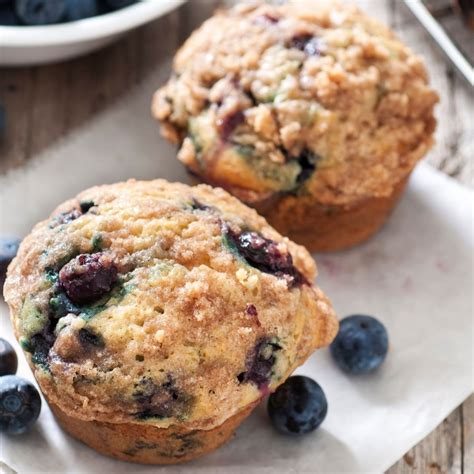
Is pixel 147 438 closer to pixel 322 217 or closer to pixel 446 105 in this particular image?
pixel 322 217

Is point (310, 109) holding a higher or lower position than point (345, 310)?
higher

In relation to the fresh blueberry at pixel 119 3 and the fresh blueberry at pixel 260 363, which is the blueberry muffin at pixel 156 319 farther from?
the fresh blueberry at pixel 119 3

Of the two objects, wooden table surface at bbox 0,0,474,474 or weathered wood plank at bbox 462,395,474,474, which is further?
wooden table surface at bbox 0,0,474,474

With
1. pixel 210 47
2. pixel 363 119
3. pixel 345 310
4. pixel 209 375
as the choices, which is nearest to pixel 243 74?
pixel 210 47

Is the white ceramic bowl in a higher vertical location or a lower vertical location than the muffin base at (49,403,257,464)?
higher

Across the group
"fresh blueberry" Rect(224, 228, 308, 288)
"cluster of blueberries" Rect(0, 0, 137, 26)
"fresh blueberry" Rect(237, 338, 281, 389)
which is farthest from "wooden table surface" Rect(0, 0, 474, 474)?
"fresh blueberry" Rect(237, 338, 281, 389)

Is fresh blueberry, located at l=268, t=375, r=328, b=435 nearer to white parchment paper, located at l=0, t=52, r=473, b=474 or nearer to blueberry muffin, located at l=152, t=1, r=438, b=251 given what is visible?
white parchment paper, located at l=0, t=52, r=473, b=474

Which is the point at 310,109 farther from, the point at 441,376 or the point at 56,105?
the point at 56,105
